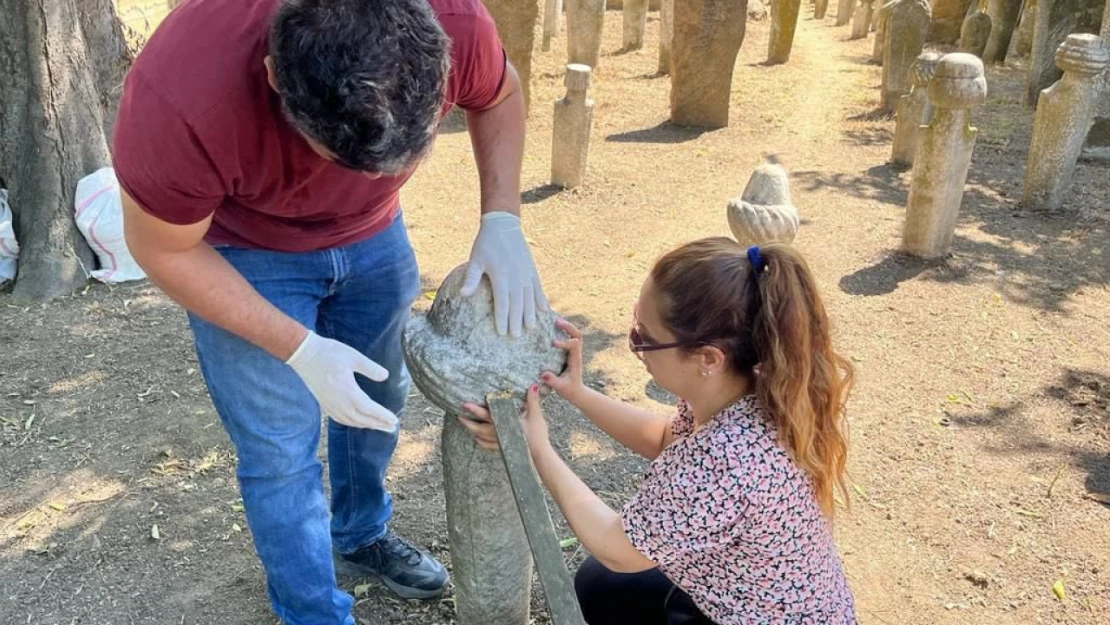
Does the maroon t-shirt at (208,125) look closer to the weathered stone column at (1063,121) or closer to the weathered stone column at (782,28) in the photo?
the weathered stone column at (1063,121)

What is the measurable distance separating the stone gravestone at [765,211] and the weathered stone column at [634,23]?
741 cm

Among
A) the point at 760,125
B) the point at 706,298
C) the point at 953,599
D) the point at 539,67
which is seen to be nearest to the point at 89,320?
the point at 706,298

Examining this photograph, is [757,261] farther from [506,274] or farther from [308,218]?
[308,218]

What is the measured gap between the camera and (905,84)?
8117mm

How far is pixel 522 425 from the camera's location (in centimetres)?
180

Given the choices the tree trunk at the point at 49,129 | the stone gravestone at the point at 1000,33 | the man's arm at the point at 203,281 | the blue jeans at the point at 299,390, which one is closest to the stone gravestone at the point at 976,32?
the stone gravestone at the point at 1000,33

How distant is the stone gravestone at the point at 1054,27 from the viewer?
7.71 meters

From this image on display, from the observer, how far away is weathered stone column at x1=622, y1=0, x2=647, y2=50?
10.7m

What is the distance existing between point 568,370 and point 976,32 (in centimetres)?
996

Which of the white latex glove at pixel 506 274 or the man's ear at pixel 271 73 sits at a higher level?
the man's ear at pixel 271 73

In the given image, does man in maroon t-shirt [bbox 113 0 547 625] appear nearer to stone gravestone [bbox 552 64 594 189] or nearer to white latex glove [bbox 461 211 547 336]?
white latex glove [bbox 461 211 547 336]

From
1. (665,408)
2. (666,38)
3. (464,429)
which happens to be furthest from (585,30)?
(464,429)

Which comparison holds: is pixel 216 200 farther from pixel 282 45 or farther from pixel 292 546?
pixel 292 546

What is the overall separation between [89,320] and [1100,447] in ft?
14.4
